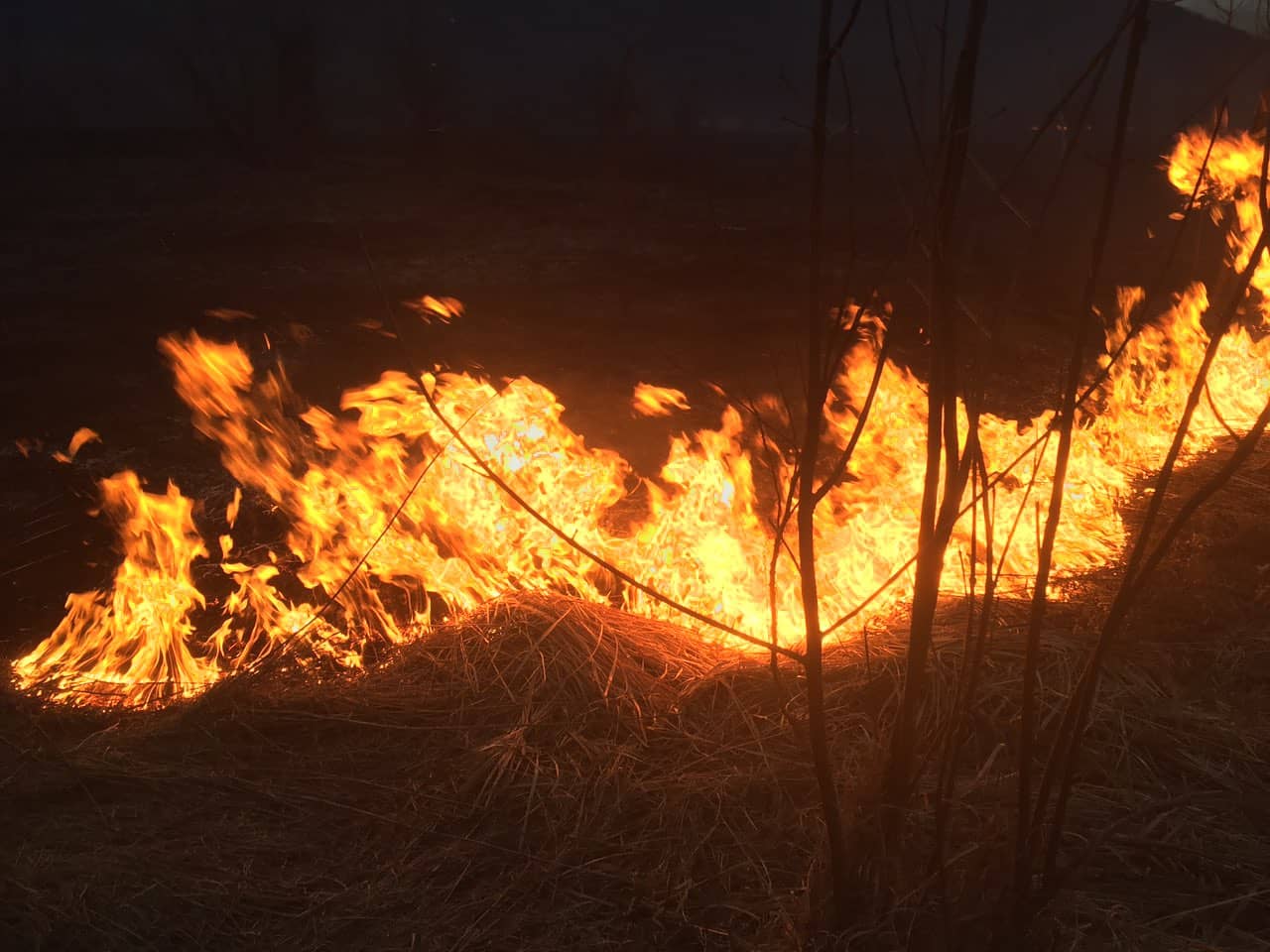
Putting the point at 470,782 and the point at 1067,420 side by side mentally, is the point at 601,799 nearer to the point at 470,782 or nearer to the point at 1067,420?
the point at 470,782

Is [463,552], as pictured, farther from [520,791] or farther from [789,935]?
[789,935]

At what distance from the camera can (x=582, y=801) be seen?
8.00 feet

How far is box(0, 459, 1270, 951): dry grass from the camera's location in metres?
1.96

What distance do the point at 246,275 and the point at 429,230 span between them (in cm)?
321

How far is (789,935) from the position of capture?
1.91 m

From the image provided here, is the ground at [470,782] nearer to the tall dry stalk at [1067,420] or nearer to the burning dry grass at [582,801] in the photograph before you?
the burning dry grass at [582,801]

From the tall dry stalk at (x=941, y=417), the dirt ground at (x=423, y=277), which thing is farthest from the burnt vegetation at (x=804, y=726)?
the dirt ground at (x=423, y=277)

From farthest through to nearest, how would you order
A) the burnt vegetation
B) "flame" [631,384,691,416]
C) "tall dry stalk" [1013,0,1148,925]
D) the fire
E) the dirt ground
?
"flame" [631,384,691,416] → the dirt ground → the fire → the burnt vegetation → "tall dry stalk" [1013,0,1148,925]

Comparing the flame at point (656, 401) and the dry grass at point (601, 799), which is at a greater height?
the flame at point (656, 401)

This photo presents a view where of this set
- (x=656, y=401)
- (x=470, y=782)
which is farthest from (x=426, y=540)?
(x=656, y=401)

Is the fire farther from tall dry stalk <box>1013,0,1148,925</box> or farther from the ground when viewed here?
tall dry stalk <box>1013,0,1148,925</box>

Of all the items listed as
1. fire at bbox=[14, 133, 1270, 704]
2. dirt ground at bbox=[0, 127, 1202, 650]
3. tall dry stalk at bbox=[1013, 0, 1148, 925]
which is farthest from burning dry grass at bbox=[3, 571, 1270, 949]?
dirt ground at bbox=[0, 127, 1202, 650]

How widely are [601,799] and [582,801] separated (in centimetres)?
5

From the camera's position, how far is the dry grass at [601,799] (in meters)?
1.96
